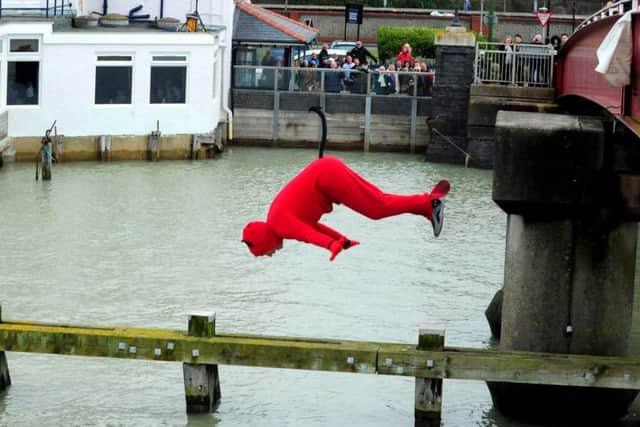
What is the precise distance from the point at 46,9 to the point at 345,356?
2643 cm

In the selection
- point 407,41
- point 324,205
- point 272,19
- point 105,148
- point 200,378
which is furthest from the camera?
point 407,41

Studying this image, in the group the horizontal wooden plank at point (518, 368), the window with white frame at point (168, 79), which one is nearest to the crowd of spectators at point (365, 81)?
the window with white frame at point (168, 79)

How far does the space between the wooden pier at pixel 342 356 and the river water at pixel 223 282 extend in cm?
113

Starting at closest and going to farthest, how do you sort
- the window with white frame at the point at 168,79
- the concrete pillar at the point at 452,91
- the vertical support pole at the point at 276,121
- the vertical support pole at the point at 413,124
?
the window with white frame at the point at 168,79 → the concrete pillar at the point at 452,91 → the vertical support pole at the point at 413,124 → the vertical support pole at the point at 276,121

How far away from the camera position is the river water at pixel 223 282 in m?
18.3

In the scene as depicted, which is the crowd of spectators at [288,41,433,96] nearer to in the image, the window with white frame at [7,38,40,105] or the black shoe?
the window with white frame at [7,38,40,105]

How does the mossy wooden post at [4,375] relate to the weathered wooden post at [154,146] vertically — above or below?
below

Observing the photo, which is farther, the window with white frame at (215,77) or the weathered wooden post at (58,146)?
the window with white frame at (215,77)

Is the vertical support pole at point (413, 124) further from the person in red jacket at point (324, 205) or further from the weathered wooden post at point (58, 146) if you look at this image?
the person in red jacket at point (324, 205)

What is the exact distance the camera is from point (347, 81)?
4594 cm

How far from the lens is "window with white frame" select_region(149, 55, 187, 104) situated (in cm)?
4159

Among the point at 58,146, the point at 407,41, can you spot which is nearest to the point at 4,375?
the point at 58,146

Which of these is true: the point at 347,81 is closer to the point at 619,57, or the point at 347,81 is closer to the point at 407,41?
the point at 407,41

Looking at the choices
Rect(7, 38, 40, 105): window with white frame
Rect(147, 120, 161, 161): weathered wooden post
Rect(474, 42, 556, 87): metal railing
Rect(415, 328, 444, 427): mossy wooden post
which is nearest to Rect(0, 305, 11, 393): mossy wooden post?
Rect(415, 328, 444, 427): mossy wooden post
